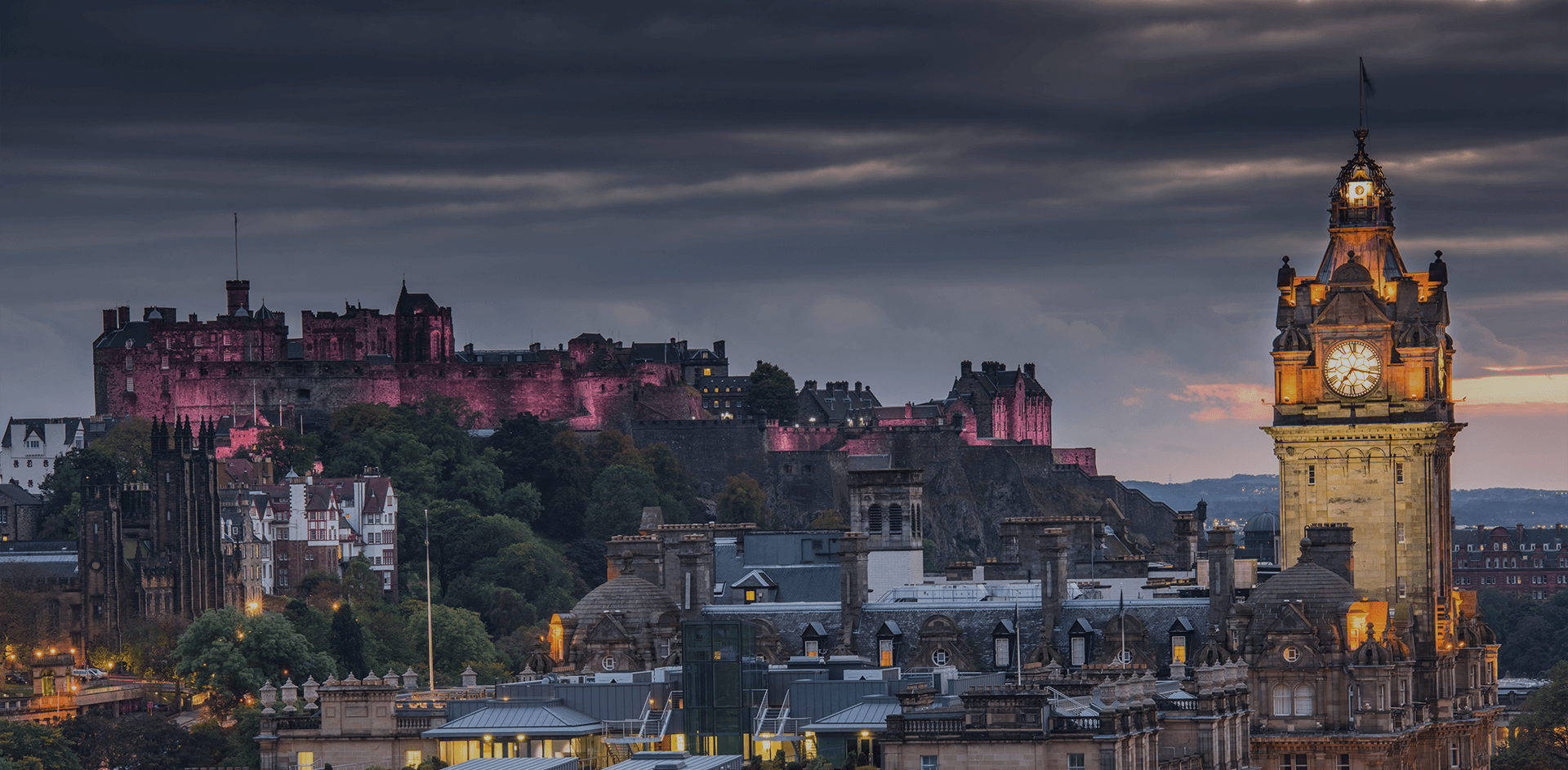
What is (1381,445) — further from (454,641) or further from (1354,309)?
(454,641)

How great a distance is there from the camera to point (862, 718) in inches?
3430

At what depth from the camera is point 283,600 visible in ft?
598

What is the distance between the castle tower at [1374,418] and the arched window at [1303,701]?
31.5ft

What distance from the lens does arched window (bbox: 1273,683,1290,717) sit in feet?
335

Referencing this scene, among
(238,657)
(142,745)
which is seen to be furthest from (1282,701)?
(238,657)

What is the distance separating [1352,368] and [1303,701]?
15.9 meters

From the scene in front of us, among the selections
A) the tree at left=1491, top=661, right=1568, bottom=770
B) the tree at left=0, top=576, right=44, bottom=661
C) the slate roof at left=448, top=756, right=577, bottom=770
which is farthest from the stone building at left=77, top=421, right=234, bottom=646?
the slate roof at left=448, top=756, right=577, bottom=770

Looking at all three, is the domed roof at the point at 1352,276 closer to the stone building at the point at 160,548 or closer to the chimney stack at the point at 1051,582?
the chimney stack at the point at 1051,582

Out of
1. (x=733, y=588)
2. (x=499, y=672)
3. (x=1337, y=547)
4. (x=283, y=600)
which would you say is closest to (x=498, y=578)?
(x=283, y=600)

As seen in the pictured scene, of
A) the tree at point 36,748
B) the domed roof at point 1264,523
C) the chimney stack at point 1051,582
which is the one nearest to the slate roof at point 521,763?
the chimney stack at point 1051,582

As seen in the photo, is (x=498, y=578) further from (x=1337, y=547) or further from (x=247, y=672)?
(x=1337, y=547)

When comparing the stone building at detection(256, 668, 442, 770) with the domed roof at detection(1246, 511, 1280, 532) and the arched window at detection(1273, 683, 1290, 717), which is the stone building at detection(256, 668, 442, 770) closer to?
the arched window at detection(1273, 683, 1290, 717)

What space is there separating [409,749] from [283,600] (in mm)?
92624

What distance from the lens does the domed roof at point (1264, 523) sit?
577ft
